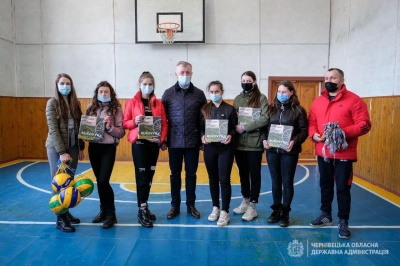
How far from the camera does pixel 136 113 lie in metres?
3.96

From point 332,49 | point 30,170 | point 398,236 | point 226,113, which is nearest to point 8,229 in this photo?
point 226,113

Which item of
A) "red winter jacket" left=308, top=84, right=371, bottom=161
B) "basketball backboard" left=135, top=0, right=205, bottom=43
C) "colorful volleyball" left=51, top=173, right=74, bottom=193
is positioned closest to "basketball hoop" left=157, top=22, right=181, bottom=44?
"basketball backboard" left=135, top=0, right=205, bottom=43

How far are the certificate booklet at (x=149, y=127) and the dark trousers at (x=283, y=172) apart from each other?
151cm

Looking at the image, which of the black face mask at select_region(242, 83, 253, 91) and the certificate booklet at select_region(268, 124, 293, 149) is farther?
the black face mask at select_region(242, 83, 253, 91)

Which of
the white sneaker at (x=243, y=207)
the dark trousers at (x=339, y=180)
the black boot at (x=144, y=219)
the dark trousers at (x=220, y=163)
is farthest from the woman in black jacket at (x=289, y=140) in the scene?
the black boot at (x=144, y=219)

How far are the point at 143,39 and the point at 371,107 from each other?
6.26 metres

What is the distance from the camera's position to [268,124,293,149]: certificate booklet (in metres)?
3.78

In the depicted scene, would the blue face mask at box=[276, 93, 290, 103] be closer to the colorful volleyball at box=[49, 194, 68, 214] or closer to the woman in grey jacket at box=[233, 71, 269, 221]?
the woman in grey jacket at box=[233, 71, 269, 221]

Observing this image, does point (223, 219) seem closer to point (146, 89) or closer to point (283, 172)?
point (283, 172)

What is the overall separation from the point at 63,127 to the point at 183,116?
150 centimetres

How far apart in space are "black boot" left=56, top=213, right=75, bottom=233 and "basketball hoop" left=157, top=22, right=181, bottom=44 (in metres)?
6.09

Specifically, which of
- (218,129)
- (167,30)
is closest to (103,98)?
(218,129)

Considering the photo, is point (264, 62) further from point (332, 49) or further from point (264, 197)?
point (264, 197)

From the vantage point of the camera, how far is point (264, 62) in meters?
9.12
